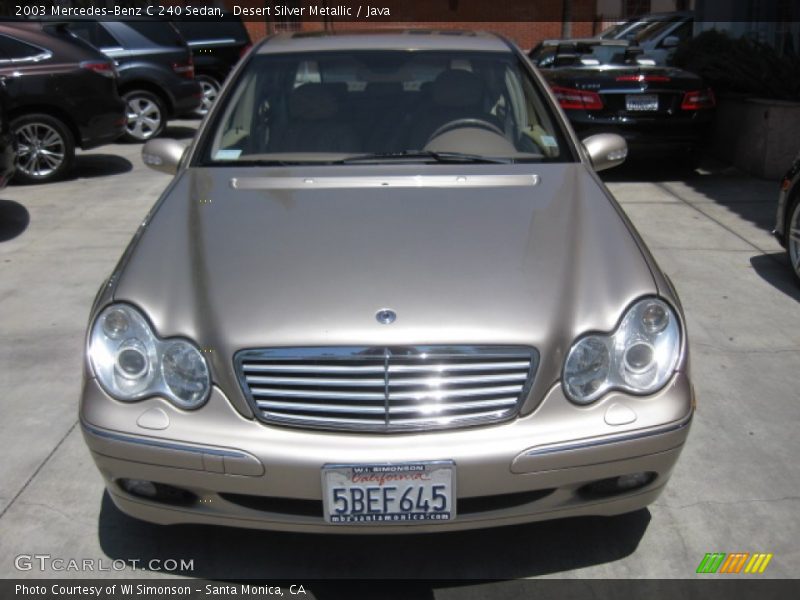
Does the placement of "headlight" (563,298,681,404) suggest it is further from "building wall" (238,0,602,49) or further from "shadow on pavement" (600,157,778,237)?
"building wall" (238,0,602,49)

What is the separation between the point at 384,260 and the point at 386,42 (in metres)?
1.82

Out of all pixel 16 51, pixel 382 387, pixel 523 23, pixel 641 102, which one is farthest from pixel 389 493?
pixel 523 23

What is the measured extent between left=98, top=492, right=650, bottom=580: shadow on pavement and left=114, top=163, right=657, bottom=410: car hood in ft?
2.52

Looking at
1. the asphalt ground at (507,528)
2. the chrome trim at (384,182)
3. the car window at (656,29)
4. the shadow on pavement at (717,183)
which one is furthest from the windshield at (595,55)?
the chrome trim at (384,182)

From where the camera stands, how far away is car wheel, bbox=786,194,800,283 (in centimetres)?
575

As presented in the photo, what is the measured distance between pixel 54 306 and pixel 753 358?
13.1ft

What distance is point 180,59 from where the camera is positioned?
1238cm

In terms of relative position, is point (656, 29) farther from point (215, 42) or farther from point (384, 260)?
point (384, 260)

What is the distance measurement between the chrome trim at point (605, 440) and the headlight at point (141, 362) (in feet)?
3.19

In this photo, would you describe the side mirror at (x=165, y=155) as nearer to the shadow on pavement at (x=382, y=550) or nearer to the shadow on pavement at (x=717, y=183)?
the shadow on pavement at (x=382, y=550)

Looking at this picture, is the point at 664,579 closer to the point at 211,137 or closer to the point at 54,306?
the point at 211,137

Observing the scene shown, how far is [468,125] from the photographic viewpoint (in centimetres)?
420

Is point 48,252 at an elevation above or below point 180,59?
below

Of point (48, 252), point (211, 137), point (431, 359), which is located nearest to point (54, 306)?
point (48, 252)
